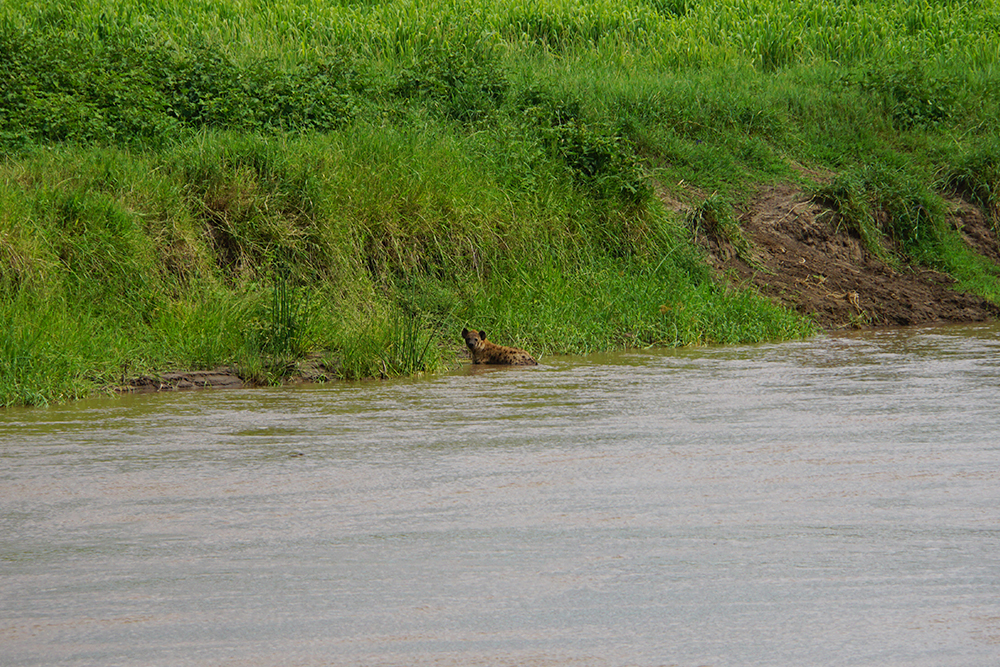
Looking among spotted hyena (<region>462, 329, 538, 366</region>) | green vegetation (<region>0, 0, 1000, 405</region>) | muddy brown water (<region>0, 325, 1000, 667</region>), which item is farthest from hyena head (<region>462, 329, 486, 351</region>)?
muddy brown water (<region>0, 325, 1000, 667</region>)

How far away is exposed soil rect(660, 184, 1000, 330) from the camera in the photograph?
15.6 meters

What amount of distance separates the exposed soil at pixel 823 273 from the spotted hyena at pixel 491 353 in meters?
4.89

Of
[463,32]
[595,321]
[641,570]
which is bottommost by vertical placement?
[595,321]

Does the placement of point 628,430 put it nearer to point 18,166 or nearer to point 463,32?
point 18,166

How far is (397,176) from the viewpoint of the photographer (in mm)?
13922

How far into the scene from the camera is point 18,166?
41.1 feet

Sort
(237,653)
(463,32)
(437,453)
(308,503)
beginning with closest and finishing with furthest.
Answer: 1. (237,653)
2. (308,503)
3. (437,453)
4. (463,32)

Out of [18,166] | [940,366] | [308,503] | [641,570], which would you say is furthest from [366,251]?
[641,570]

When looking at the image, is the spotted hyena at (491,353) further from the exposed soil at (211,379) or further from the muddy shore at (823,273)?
the muddy shore at (823,273)

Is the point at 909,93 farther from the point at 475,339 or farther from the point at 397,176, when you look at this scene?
the point at 475,339

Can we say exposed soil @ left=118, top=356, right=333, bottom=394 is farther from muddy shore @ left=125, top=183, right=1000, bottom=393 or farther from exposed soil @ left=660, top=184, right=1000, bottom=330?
exposed soil @ left=660, top=184, right=1000, bottom=330

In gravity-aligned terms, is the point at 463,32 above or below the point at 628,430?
above

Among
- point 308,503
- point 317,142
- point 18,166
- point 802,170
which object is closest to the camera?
point 308,503

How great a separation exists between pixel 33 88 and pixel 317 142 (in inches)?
130
